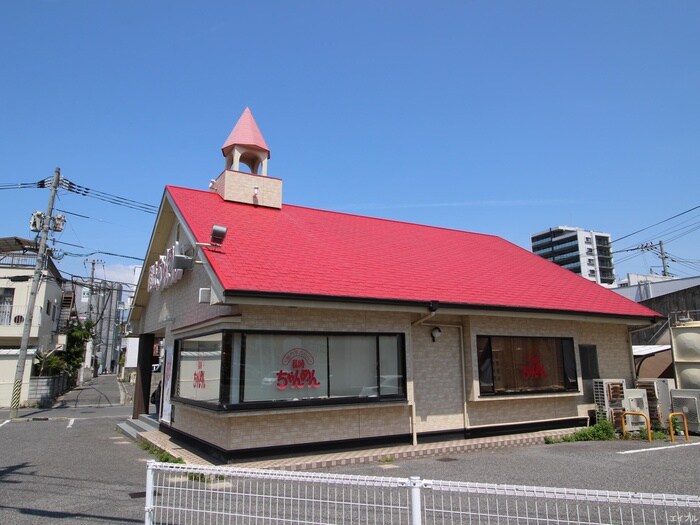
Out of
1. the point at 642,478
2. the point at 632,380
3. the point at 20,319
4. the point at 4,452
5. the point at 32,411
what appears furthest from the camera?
the point at 20,319

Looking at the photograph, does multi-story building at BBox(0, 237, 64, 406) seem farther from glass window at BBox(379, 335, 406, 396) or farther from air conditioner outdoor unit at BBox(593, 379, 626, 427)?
air conditioner outdoor unit at BBox(593, 379, 626, 427)

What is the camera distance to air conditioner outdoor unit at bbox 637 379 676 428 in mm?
12677

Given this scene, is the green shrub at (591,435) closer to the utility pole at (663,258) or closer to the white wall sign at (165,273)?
the white wall sign at (165,273)

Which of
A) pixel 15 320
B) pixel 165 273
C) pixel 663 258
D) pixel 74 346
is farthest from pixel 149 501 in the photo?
pixel 663 258

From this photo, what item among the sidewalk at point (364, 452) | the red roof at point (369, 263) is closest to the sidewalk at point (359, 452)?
the sidewalk at point (364, 452)

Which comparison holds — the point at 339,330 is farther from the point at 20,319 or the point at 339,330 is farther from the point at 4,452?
the point at 20,319

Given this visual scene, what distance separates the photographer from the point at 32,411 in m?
21.8

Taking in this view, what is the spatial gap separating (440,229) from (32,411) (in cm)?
1940

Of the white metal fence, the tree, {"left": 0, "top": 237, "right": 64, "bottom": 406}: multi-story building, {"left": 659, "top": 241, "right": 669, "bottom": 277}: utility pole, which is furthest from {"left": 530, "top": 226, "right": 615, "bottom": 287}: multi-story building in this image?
the white metal fence

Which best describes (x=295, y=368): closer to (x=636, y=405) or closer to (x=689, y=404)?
(x=636, y=405)

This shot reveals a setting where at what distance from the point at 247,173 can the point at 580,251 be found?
10971 centimetres

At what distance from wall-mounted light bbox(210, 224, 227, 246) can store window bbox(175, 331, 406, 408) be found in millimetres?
1801

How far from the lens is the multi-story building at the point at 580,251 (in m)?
107

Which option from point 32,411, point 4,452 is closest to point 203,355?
point 4,452
